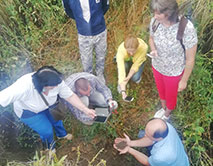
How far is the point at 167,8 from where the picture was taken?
200 centimetres

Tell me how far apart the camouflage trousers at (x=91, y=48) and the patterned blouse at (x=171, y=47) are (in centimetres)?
94

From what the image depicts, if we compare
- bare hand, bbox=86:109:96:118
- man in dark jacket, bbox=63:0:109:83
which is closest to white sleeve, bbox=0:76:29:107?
bare hand, bbox=86:109:96:118

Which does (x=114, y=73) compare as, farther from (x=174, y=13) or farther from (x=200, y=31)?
(x=174, y=13)

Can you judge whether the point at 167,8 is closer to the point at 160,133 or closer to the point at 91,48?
the point at 160,133

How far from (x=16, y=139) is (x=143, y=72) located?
7.33 ft

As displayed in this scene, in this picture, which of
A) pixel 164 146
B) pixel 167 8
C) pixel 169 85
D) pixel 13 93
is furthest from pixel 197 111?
pixel 13 93

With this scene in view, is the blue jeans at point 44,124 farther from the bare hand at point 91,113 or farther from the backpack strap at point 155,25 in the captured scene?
the backpack strap at point 155,25

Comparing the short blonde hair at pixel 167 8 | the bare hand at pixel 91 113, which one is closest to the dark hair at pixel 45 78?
the bare hand at pixel 91 113

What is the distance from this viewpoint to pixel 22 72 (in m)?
3.88

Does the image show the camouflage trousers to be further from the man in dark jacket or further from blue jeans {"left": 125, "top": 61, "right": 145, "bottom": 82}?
blue jeans {"left": 125, "top": 61, "right": 145, "bottom": 82}

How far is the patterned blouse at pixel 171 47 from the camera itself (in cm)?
210

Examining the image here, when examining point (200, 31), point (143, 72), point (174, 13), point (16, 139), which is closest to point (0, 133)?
point (16, 139)

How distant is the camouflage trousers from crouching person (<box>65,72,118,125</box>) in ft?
1.55

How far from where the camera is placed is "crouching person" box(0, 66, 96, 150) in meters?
2.24
